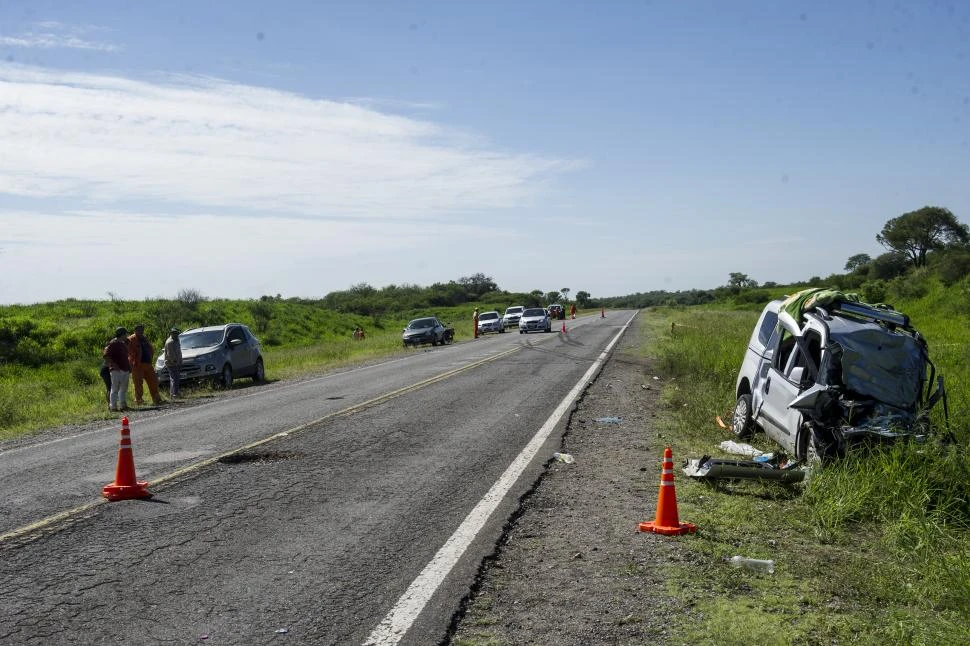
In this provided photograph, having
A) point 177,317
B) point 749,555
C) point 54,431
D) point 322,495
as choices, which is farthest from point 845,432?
point 177,317

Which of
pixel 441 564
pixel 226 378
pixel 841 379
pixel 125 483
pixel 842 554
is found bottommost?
pixel 842 554

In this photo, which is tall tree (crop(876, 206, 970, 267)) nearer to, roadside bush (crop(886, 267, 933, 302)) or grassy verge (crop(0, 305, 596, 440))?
roadside bush (crop(886, 267, 933, 302))

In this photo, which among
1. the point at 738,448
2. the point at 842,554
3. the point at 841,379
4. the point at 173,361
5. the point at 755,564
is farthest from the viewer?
the point at 173,361

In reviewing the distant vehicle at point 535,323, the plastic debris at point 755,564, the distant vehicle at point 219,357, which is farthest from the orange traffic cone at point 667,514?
the distant vehicle at point 535,323

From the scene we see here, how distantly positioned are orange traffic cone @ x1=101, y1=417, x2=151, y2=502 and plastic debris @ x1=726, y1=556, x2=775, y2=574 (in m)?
5.54

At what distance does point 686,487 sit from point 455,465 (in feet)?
8.66

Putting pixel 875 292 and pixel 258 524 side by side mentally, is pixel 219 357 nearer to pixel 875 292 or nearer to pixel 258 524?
pixel 258 524

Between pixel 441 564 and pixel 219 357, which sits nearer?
pixel 441 564

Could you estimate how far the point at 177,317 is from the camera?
45.1m

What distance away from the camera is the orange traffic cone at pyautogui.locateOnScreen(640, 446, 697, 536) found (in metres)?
6.58

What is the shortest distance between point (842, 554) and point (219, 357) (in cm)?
1867

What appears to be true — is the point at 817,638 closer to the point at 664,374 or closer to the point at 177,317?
the point at 664,374

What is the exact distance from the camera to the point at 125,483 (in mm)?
8195

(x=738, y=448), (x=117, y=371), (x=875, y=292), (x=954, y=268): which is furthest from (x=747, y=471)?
(x=875, y=292)
